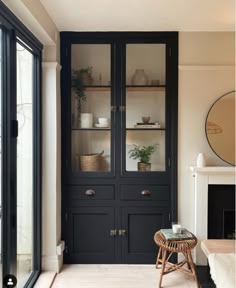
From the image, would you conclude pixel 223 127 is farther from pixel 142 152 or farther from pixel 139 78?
pixel 139 78

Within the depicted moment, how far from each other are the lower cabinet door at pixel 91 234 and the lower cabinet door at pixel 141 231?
0.15 meters

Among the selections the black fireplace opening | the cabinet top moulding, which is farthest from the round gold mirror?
the cabinet top moulding

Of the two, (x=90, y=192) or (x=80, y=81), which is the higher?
(x=80, y=81)

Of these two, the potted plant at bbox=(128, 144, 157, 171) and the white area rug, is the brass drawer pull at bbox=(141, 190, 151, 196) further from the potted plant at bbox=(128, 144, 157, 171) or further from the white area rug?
the white area rug

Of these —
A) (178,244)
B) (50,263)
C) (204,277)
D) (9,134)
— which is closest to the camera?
(9,134)

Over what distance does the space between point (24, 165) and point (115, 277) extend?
1.38 m

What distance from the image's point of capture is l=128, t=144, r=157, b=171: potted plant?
3846 mm

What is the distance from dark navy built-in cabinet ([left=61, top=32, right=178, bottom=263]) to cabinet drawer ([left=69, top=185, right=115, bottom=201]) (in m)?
0.01

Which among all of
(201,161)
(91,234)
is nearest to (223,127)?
(201,161)

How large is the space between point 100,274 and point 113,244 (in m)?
0.37

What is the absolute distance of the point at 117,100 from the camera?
382 cm

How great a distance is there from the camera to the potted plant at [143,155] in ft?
12.6

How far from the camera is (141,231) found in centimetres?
384

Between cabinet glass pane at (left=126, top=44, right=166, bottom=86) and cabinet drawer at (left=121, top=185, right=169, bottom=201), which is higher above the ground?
cabinet glass pane at (left=126, top=44, right=166, bottom=86)
